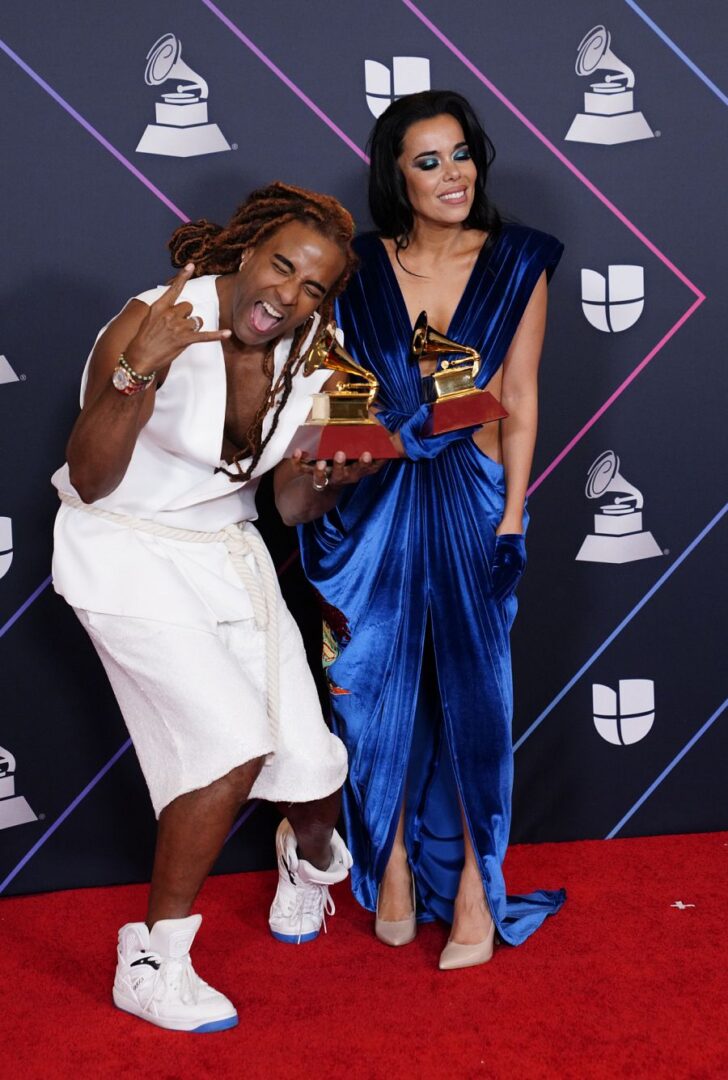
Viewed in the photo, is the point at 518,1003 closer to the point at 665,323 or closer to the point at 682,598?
the point at 682,598

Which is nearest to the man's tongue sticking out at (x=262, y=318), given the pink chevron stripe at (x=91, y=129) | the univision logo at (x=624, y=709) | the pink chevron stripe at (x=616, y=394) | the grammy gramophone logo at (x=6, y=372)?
the pink chevron stripe at (x=91, y=129)

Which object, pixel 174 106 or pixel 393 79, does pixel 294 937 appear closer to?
pixel 174 106

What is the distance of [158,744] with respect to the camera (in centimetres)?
270

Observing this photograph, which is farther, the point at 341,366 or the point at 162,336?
the point at 341,366

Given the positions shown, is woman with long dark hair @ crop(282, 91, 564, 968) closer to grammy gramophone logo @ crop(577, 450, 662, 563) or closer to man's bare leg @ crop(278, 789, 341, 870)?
man's bare leg @ crop(278, 789, 341, 870)

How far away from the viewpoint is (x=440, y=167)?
9.50 feet

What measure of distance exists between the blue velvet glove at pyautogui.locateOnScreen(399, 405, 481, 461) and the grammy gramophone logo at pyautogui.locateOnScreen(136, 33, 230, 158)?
96cm

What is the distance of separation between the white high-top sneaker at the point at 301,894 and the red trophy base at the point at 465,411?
1.05m

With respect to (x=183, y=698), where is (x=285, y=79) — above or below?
above

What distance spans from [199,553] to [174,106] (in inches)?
47.5

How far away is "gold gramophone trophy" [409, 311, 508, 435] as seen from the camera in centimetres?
277

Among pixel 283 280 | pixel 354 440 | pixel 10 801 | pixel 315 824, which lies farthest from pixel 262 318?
pixel 10 801

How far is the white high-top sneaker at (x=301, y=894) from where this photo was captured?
10.0ft

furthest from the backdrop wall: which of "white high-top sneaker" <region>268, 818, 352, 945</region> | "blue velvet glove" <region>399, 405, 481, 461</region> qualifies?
"blue velvet glove" <region>399, 405, 481, 461</region>
